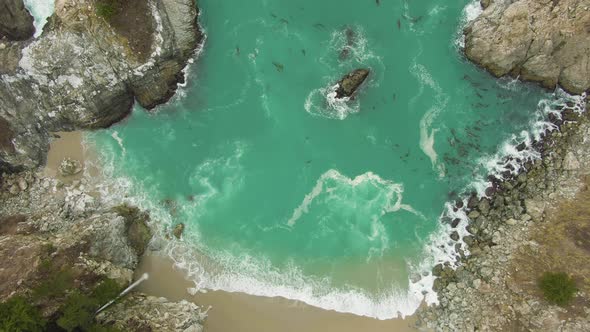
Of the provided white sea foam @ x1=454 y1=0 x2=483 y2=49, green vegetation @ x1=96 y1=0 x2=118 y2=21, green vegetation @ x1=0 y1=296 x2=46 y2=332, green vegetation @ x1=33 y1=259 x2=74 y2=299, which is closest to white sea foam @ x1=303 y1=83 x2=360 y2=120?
white sea foam @ x1=454 y1=0 x2=483 y2=49

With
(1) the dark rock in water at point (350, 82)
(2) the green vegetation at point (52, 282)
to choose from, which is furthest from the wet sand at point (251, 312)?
(1) the dark rock in water at point (350, 82)

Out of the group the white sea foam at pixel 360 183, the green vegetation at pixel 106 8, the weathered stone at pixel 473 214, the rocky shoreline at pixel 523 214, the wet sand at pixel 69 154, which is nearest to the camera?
the rocky shoreline at pixel 523 214

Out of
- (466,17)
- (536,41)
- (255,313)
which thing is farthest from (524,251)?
(255,313)

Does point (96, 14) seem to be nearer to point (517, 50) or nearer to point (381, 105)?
point (381, 105)

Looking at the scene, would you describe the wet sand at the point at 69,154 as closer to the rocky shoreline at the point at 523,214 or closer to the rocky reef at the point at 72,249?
the rocky reef at the point at 72,249

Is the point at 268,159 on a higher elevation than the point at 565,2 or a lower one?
lower

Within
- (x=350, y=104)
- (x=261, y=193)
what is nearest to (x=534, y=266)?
(x=350, y=104)

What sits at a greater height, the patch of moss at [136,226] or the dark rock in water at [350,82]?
the dark rock in water at [350,82]
